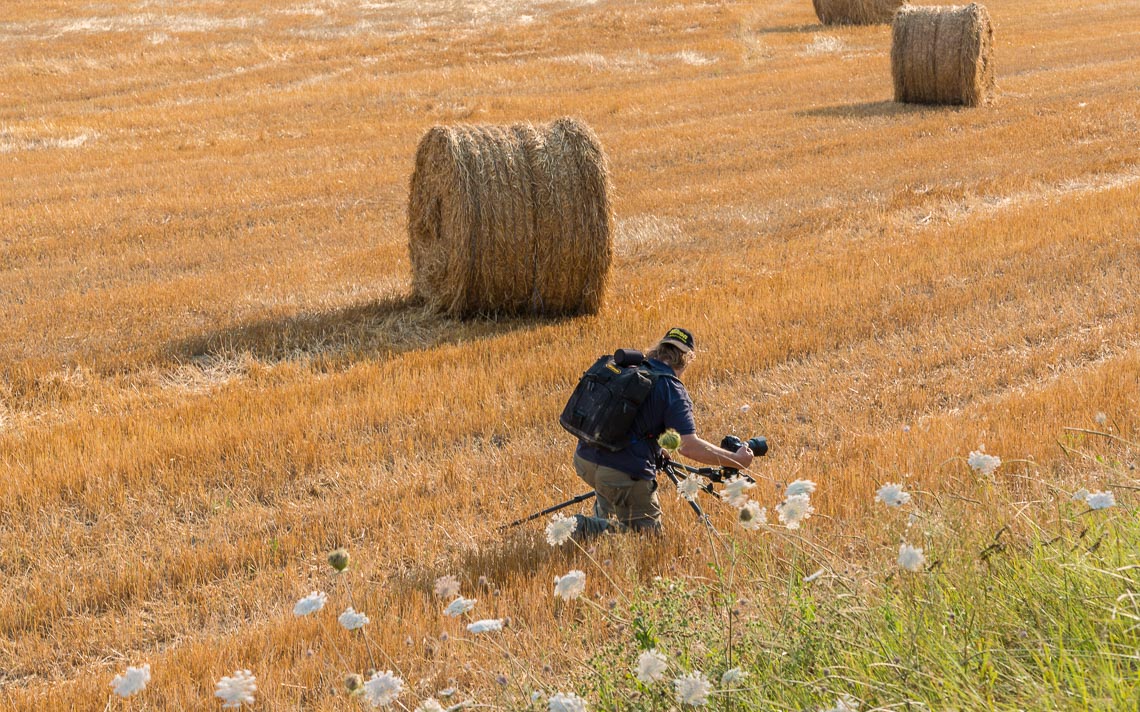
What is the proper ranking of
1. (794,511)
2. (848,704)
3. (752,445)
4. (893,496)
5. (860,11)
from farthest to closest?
(860,11) → (752,445) → (893,496) → (794,511) → (848,704)

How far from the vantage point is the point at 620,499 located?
5.34 m

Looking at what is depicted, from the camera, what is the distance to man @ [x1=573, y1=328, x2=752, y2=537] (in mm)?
5074

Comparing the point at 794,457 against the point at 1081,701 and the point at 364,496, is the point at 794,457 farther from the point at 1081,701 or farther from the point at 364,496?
the point at 1081,701

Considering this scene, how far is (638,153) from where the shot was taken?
56.7 feet

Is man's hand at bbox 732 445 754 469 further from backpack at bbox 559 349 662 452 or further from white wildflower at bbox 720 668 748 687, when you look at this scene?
white wildflower at bbox 720 668 748 687

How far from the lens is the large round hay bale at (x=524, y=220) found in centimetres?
947

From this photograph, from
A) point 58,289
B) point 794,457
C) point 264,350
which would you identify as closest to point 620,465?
point 794,457

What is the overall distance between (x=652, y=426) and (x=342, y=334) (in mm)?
4889

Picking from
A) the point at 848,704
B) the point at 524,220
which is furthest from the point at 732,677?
the point at 524,220

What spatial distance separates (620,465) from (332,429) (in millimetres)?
2725

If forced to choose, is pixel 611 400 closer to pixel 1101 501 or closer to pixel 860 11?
pixel 1101 501

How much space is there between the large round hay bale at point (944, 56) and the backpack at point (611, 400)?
16.3 metres

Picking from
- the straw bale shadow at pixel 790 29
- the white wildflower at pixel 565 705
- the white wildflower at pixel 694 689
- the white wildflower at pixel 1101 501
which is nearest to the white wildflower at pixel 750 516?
the white wildflower at pixel 694 689

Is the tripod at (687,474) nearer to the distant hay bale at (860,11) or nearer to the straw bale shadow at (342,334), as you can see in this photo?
the straw bale shadow at (342,334)
